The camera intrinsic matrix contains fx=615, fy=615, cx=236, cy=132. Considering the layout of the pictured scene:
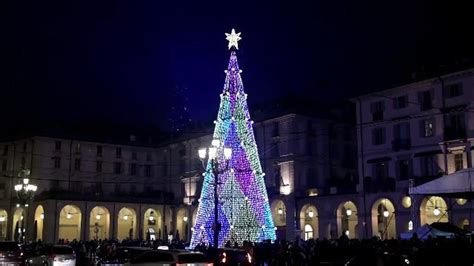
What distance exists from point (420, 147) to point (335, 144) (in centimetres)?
1469

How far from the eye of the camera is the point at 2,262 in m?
24.0

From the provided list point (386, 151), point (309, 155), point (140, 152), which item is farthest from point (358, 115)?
point (140, 152)

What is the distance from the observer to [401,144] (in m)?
47.5

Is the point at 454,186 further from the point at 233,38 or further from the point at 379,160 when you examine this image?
the point at 379,160

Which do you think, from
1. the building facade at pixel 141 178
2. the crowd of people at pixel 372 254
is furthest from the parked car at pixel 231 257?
the building facade at pixel 141 178

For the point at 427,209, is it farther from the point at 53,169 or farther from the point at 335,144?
the point at 53,169

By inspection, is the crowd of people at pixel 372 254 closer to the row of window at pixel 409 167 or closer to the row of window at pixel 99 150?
the row of window at pixel 409 167

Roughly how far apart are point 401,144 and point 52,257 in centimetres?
2993

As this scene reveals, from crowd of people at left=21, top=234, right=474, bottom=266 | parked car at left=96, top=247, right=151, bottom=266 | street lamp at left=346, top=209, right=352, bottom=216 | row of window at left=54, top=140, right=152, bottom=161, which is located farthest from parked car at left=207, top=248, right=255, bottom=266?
row of window at left=54, top=140, right=152, bottom=161

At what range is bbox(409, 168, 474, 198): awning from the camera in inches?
889

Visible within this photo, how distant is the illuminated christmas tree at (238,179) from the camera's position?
1464 inches

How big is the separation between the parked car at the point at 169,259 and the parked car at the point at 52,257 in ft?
22.8

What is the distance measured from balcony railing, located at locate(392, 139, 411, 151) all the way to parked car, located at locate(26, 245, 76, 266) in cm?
2875

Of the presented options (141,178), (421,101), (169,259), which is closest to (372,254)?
(169,259)
